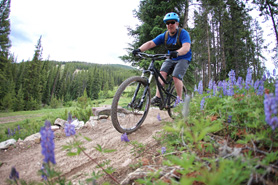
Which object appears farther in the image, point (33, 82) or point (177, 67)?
point (33, 82)

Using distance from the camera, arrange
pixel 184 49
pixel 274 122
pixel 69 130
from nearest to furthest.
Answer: pixel 274 122 → pixel 69 130 → pixel 184 49

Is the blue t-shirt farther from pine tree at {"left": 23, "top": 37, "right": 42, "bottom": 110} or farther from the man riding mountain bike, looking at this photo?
pine tree at {"left": 23, "top": 37, "right": 42, "bottom": 110}

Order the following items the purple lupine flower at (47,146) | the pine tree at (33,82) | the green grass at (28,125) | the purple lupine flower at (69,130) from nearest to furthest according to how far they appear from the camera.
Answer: the purple lupine flower at (47,146)
the purple lupine flower at (69,130)
the green grass at (28,125)
the pine tree at (33,82)

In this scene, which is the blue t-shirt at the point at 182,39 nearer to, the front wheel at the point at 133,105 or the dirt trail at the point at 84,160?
the front wheel at the point at 133,105

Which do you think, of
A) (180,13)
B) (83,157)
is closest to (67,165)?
(83,157)

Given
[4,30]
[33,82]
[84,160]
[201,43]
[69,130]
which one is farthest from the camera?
[33,82]

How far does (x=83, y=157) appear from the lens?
2.70m

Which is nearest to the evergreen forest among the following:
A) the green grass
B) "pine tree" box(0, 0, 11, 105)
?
"pine tree" box(0, 0, 11, 105)

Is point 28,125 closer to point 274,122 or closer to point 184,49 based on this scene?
point 184,49

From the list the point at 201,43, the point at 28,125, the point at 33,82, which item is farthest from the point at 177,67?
the point at 33,82

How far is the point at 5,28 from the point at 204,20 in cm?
4659

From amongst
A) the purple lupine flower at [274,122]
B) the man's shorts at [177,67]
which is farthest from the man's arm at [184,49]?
the purple lupine flower at [274,122]

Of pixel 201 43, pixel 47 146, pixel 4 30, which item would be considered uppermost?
pixel 4 30

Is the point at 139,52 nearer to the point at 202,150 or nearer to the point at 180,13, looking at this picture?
the point at 202,150
